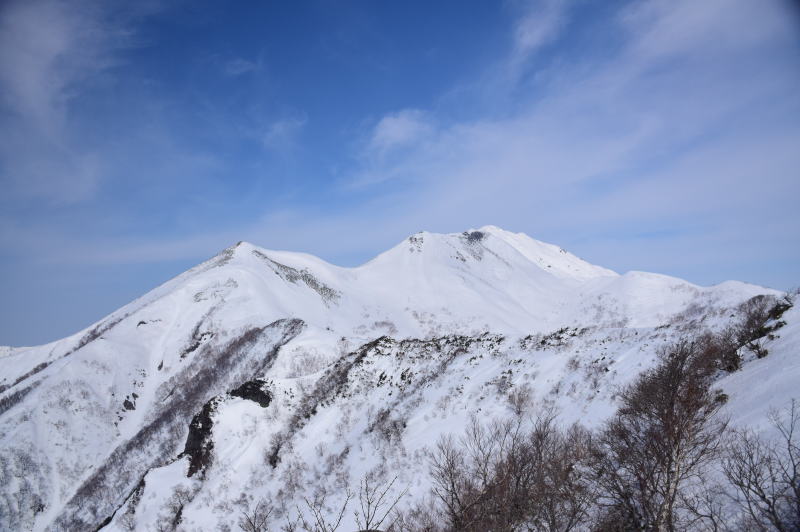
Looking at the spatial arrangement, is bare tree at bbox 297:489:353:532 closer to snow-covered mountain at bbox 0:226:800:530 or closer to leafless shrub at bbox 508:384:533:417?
snow-covered mountain at bbox 0:226:800:530

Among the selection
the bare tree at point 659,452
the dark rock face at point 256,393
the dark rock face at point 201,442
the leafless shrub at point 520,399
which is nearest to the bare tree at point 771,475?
the bare tree at point 659,452

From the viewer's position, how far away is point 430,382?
98.6ft

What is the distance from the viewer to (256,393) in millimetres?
34969

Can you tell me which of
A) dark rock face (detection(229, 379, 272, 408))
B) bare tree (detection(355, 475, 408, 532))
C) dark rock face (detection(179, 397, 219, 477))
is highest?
dark rock face (detection(229, 379, 272, 408))

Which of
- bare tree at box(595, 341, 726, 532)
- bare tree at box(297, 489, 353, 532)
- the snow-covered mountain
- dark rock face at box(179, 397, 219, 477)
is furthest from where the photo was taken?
dark rock face at box(179, 397, 219, 477)

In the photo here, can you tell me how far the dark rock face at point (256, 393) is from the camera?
34.4 meters

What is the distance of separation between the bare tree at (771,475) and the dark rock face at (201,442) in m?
32.3

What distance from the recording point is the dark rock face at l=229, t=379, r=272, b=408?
34438 mm

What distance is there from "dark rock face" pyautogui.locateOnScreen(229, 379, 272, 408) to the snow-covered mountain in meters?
0.18

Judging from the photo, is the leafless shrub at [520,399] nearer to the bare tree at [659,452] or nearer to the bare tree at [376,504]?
the bare tree at [376,504]

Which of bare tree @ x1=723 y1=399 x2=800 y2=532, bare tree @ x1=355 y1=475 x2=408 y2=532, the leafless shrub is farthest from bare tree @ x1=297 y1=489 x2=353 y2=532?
the leafless shrub

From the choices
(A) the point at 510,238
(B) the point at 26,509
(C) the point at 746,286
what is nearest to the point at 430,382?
(B) the point at 26,509

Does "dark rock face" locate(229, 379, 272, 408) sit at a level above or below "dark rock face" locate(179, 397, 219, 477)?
above

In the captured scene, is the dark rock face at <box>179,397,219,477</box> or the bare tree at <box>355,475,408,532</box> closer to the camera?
the bare tree at <box>355,475,408,532</box>
